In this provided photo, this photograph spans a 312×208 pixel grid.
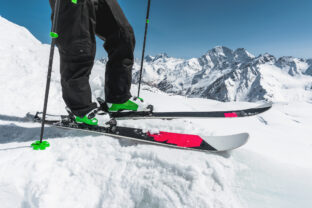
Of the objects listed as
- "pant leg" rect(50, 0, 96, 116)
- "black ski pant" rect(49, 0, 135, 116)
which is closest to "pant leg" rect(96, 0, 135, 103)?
"black ski pant" rect(49, 0, 135, 116)

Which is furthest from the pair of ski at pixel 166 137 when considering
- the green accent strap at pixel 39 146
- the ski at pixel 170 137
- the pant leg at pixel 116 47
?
the pant leg at pixel 116 47

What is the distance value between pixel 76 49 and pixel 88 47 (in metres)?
0.15

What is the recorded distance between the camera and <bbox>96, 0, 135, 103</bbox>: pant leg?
8.57 feet

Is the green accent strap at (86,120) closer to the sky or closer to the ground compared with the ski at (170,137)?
closer to the sky

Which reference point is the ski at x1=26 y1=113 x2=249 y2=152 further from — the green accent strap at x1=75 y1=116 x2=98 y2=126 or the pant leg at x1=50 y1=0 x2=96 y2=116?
the pant leg at x1=50 y1=0 x2=96 y2=116

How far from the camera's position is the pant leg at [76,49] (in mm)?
2041

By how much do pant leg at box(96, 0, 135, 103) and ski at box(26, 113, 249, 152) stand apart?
730mm

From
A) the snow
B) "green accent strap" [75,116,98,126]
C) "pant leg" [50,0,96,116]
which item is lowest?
the snow

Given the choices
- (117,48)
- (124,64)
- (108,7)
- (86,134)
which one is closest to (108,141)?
(86,134)

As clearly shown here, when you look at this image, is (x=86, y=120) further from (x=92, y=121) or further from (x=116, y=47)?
(x=116, y=47)

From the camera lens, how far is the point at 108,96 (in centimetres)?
296

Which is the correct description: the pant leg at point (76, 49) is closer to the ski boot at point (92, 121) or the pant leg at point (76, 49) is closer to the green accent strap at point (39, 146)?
the ski boot at point (92, 121)

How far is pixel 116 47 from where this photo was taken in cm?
278

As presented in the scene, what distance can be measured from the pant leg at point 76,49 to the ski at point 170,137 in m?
0.31
